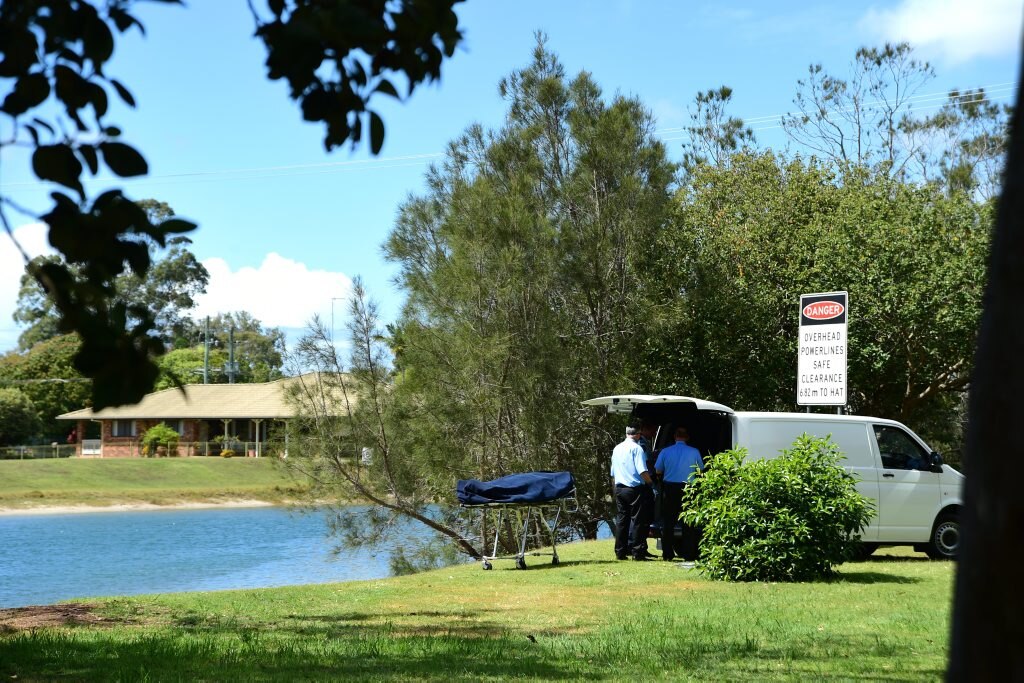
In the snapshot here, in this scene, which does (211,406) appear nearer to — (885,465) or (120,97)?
(885,465)

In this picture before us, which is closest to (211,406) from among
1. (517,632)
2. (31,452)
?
(31,452)

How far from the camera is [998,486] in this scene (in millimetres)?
2396

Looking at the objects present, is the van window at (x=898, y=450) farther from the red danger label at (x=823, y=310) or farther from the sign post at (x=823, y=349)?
the red danger label at (x=823, y=310)

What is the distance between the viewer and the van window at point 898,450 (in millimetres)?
Result: 16516

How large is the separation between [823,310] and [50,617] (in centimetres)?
1273

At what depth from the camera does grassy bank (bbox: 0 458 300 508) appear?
53.4 meters

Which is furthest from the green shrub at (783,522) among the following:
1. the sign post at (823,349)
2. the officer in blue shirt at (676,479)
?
the sign post at (823,349)

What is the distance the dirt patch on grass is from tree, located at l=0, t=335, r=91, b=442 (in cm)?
6294

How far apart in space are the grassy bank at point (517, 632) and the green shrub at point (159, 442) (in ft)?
189

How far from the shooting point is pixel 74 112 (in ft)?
14.1

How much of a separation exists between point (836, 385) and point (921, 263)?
1022 centimetres

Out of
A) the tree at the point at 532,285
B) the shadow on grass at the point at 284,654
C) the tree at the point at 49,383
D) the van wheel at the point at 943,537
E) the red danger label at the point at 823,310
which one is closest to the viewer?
the shadow on grass at the point at 284,654

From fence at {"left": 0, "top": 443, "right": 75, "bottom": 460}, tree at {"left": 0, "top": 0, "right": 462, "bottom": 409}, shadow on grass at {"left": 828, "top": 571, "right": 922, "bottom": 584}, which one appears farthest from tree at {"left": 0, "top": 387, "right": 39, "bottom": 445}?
tree at {"left": 0, "top": 0, "right": 462, "bottom": 409}

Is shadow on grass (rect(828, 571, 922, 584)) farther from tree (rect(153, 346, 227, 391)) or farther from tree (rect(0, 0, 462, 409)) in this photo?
tree (rect(153, 346, 227, 391))
